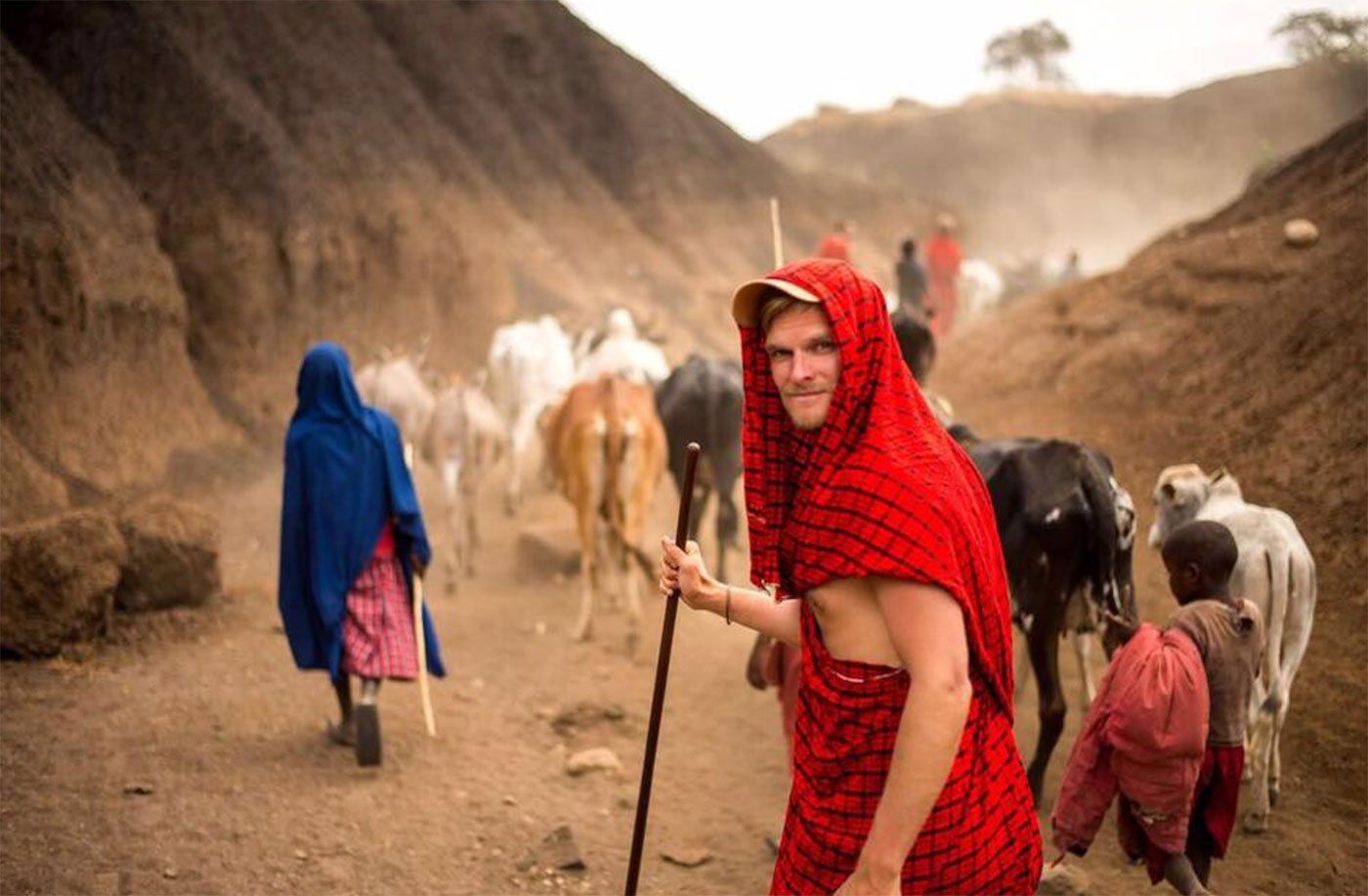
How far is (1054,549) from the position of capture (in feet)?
16.7

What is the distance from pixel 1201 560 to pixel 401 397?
24.3 ft

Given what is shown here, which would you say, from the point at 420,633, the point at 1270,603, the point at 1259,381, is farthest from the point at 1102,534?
the point at 1259,381

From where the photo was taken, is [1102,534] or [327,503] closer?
[1102,534]

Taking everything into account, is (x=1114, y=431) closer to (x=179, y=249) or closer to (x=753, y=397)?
(x=753, y=397)

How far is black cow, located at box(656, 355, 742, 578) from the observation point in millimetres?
8742

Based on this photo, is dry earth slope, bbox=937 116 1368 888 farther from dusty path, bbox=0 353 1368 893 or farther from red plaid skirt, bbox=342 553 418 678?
red plaid skirt, bbox=342 553 418 678

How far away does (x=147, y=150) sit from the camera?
12266 mm

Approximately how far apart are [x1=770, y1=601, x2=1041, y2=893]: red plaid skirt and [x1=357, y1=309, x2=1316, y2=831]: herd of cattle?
2.85 metres

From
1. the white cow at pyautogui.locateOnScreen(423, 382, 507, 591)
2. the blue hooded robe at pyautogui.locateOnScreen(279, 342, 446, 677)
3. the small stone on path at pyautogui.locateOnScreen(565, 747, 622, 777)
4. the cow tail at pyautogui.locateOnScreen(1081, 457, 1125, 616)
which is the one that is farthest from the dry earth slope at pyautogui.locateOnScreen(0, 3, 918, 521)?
the cow tail at pyautogui.locateOnScreen(1081, 457, 1125, 616)

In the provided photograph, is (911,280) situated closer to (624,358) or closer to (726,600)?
(624,358)

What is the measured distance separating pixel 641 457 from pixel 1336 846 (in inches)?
178

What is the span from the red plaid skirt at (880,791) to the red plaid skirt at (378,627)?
3.38 m

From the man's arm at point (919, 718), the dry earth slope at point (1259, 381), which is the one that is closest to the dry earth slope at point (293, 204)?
the man's arm at point (919, 718)

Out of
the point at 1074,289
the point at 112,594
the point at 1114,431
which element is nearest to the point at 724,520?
the point at 1114,431
